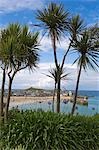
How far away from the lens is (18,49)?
11.8 meters

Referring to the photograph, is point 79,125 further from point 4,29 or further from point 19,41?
point 4,29

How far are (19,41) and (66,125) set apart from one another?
3127 millimetres

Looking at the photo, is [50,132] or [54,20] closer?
[50,132]

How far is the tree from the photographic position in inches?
462

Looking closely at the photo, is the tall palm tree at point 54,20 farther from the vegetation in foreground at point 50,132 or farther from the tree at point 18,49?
the vegetation in foreground at point 50,132

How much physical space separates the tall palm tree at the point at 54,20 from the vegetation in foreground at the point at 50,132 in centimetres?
299

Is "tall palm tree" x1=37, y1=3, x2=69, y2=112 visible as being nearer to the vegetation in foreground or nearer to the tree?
the tree

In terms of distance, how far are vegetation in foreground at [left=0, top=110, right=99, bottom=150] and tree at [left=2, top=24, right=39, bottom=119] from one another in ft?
4.89

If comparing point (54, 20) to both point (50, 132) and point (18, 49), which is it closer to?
point (18, 49)

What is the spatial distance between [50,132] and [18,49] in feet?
9.48

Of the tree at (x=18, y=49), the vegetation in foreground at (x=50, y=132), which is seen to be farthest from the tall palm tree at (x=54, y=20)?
the vegetation in foreground at (x=50, y=132)

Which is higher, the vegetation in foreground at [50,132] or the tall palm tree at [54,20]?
the tall palm tree at [54,20]

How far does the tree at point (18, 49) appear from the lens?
38.5 ft

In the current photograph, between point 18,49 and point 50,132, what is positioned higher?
point 18,49
